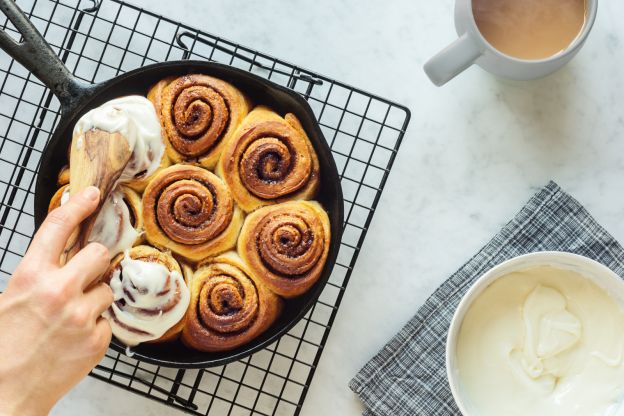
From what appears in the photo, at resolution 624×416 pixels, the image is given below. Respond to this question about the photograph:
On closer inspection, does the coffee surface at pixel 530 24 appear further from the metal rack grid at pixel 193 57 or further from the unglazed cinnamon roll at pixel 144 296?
the unglazed cinnamon roll at pixel 144 296

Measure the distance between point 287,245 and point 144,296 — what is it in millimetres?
259

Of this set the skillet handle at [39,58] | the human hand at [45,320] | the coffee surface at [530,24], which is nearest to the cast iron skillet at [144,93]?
the skillet handle at [39,58]

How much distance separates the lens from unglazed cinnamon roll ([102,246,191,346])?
1348 millimetres

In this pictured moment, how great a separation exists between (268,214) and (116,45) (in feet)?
1.70

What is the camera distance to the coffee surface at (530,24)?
1543 mm

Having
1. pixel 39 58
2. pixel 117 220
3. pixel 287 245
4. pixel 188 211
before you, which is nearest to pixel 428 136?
pixel 287 245

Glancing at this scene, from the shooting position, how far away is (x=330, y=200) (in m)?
1.48

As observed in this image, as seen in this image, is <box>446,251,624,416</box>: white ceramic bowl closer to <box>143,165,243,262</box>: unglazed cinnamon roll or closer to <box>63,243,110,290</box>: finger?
<box>143,165,243,262</box>: unglazed cinnamon roll

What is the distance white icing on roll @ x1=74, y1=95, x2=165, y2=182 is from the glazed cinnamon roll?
0.05 m

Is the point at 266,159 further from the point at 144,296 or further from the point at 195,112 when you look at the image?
the point at 144,296

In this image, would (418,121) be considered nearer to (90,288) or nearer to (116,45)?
(116,45)

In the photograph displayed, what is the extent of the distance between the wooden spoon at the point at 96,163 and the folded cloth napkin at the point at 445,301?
655 millimetres

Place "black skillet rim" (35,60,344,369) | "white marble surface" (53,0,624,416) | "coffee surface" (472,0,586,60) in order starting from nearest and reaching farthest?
"black skillet rim" (35,60,344,369), "coffee surface" (472,0,586,60), "white marble surface" (53,0,624,416)

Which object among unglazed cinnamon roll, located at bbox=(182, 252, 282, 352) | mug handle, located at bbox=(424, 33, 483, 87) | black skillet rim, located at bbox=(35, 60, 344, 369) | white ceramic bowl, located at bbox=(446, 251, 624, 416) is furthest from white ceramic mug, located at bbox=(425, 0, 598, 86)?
unglazed cinnamon roll, located at bbox=(182, 252, 282, 352)
